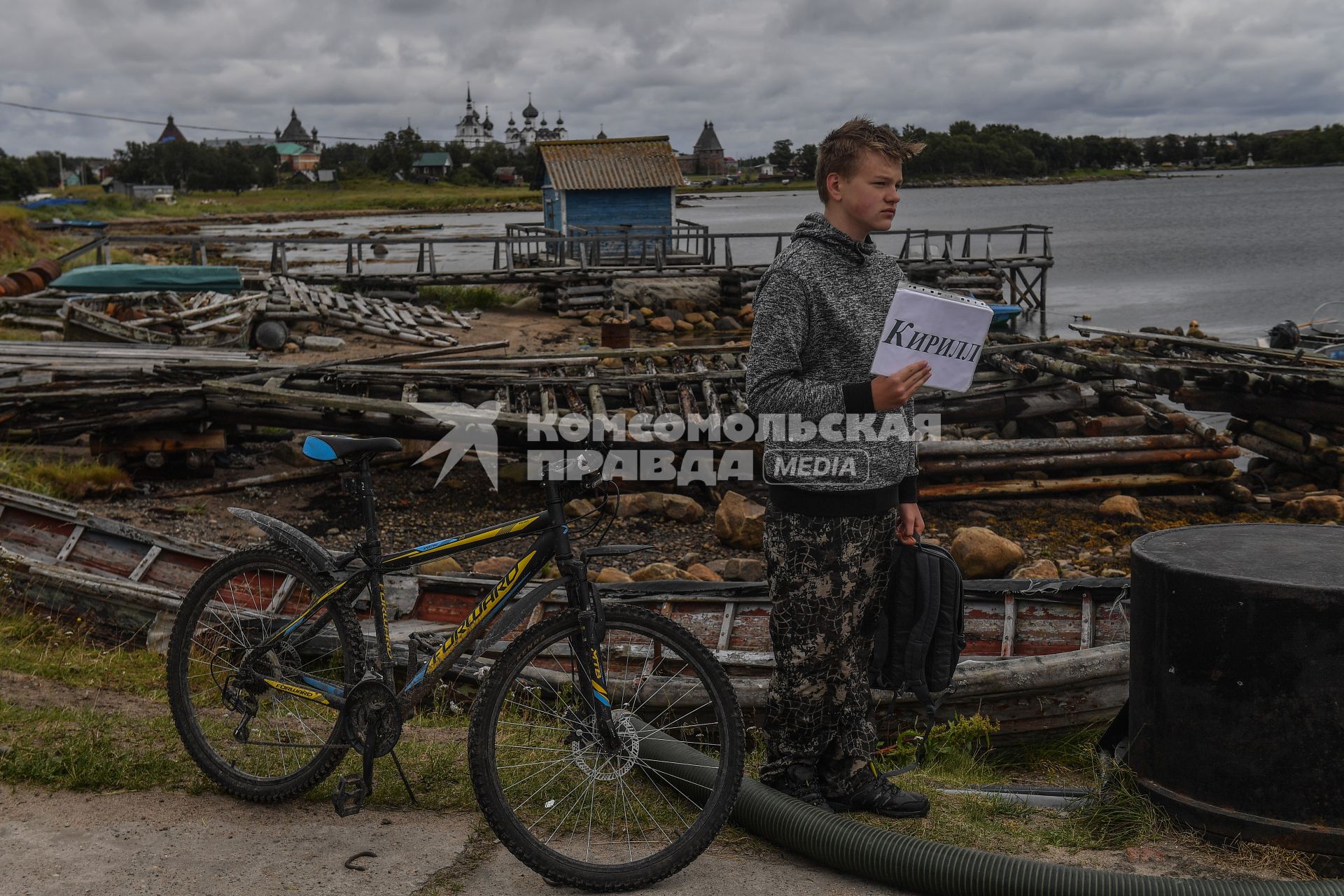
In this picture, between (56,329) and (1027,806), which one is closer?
(1027,806)

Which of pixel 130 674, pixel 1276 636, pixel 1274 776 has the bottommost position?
pixel 130 674

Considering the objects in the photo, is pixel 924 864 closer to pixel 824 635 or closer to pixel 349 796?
pixel 824 635

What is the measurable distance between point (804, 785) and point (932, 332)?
1.68m

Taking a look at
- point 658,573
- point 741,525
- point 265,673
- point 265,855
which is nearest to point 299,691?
point 265,673

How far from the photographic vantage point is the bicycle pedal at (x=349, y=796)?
391 centimetres

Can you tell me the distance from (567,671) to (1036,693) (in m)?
2.99

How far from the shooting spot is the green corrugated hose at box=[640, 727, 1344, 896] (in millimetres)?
3426

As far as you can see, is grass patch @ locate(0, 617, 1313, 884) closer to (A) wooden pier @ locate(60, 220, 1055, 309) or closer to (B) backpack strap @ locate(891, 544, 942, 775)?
(B) backpack strap @ locate(891, 544, 942, 775)

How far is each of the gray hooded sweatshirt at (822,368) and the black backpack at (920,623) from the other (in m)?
0.35

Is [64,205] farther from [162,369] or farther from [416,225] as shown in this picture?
[162,369]

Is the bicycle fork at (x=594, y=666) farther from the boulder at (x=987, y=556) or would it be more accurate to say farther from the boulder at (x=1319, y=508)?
the boulder at (x=1319, y=508)

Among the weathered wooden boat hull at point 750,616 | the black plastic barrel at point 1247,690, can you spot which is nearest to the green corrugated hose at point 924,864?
the black plastic barrel at point 1247,690

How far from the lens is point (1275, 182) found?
19162 cm

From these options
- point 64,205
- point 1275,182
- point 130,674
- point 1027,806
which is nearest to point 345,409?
point 130,674
